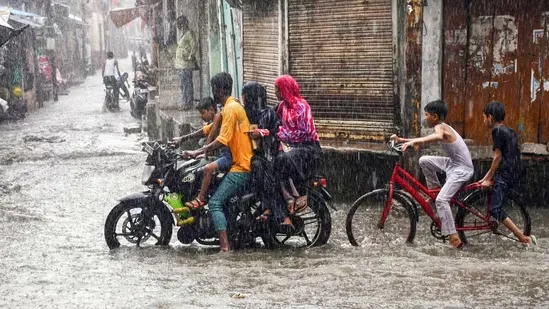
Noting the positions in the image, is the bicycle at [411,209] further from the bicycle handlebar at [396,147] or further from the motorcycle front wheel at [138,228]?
the motorcycle front wheel at [138,228]

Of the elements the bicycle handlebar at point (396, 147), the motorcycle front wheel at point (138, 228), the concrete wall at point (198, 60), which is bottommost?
the motorcycle front wheel at point (138, 228)

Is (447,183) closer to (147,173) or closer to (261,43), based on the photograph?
(147,173)

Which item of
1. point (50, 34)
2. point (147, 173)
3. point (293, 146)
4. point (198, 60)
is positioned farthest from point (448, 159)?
point (50, 34)

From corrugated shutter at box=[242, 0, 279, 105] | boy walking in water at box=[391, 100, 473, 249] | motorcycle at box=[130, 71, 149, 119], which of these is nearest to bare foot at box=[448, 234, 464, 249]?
boy walking in water at box=[391, 100, 473, 249]

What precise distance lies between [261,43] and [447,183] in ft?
17.6

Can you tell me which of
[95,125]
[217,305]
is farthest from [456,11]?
[95,125]

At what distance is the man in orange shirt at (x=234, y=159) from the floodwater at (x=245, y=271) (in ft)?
1.19

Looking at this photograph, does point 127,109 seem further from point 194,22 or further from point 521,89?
point 521,89

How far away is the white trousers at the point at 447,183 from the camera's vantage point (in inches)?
304

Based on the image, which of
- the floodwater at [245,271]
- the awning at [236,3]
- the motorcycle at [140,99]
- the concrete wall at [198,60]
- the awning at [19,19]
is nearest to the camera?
the floodwater at [245,271]

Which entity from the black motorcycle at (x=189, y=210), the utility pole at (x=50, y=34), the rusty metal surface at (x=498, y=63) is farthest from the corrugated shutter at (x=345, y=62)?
the utility pole at (x=50, y=34)

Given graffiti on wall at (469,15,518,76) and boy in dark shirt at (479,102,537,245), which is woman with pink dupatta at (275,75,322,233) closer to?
boy in dark shirt at (479,102,537,245)

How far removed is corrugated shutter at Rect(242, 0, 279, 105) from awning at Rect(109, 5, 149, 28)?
15337mm

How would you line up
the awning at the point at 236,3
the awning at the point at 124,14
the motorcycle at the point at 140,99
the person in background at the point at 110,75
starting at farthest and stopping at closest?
the awning at the point at 124,14, the person in background at the point at 110,75, the motorcycle at the point at 140,99, the awning at the point at 236,3
